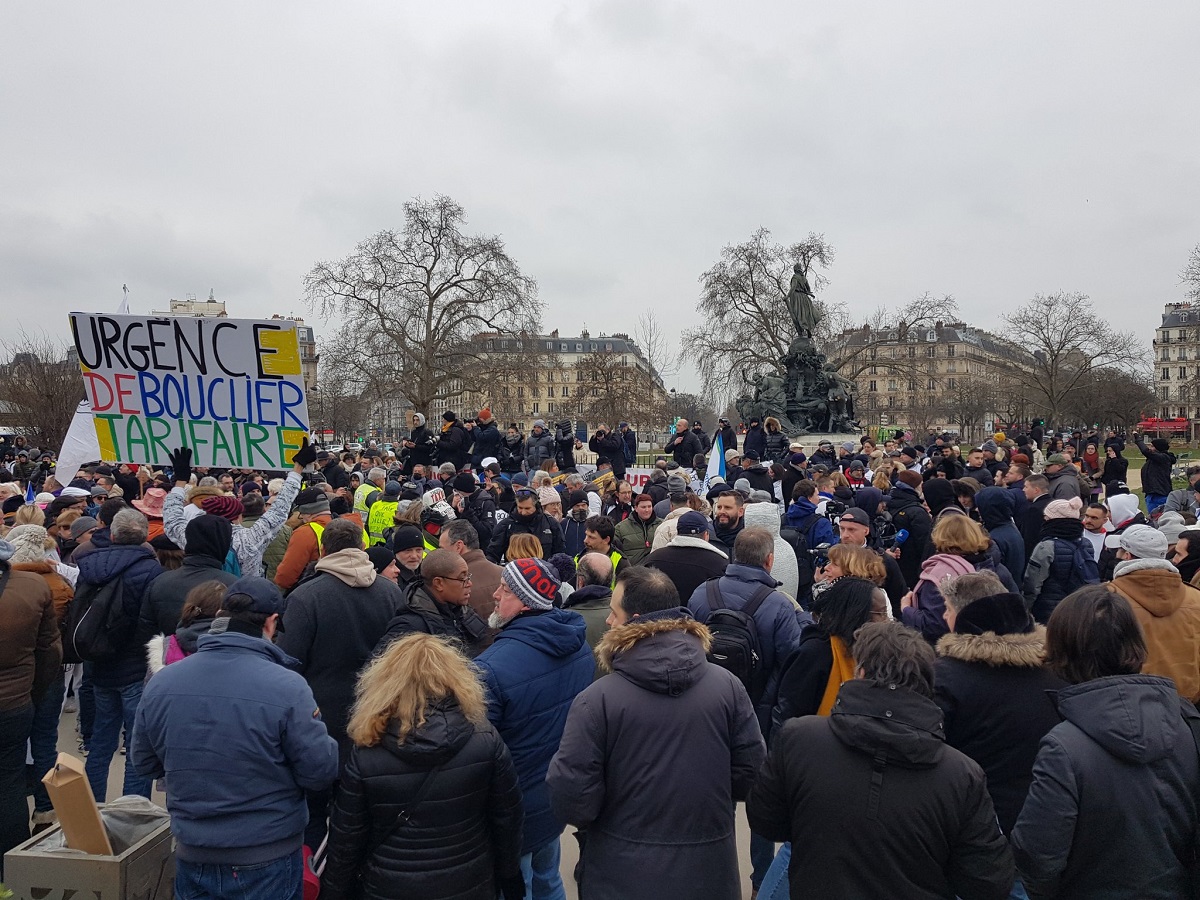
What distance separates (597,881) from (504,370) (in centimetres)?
3736

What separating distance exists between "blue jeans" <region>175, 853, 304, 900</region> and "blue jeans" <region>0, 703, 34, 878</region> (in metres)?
1.79

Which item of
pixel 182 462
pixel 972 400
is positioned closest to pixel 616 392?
pixel 182 462

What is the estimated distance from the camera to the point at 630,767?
267cm

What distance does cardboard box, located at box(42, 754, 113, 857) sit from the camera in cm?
274

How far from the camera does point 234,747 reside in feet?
9.26

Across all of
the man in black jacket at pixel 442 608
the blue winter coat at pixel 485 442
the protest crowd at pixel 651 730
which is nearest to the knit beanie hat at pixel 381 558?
the protest crowd at pixel 651 730

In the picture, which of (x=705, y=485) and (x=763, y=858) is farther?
(x=705, y=485)

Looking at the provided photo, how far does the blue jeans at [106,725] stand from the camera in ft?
15.6

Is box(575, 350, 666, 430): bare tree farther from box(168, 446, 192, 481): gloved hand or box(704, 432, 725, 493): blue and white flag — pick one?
box(168, 446, 192, 481): gloved hand

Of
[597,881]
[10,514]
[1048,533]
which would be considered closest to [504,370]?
[10,514]

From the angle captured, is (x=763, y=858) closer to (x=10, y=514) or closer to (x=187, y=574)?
(x=187, y=574)

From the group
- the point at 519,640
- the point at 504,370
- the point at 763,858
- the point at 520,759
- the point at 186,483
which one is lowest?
the point at 763,858

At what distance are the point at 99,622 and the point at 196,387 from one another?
93.3 inches

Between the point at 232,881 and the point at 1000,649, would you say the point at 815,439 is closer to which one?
the point at 1000,649
